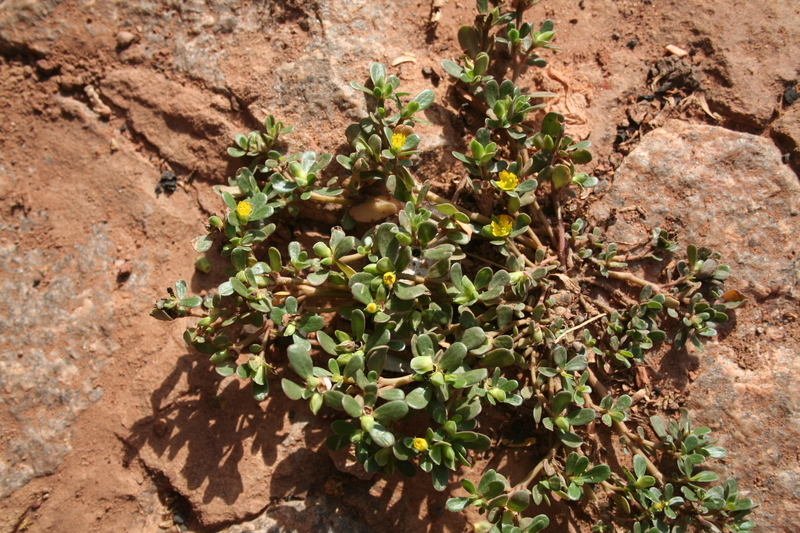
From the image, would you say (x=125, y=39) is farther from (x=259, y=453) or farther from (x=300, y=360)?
(x=259, y=453)

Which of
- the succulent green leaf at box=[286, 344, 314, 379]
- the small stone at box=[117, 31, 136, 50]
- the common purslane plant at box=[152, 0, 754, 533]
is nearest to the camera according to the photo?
the succulent green leaf at box=[286, 344, 314, 379]

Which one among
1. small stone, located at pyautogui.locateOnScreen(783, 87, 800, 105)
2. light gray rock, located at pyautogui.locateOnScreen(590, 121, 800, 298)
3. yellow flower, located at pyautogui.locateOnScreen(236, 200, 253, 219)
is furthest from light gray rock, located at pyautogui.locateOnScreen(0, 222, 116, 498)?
small stone, located at pyautogui.locateOnScreen(783, 87, 800, 105)

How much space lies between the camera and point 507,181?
10.3 feet

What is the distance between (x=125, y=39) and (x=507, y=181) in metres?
2.71

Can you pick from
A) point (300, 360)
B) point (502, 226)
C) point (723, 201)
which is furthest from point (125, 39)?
point (723, 201)

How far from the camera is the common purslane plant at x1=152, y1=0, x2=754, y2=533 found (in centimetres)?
282

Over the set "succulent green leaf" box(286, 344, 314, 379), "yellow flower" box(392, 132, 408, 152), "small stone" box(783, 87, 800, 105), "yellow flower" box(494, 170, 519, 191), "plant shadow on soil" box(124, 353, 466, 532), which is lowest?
"plant shadow on soil" box(124, 353, 466, 532)

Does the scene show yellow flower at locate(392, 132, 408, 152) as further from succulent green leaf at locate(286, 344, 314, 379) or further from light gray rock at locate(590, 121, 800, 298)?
light gray rock at locate(590, 121, 800, 298)

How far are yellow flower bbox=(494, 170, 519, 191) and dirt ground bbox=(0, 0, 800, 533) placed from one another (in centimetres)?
43

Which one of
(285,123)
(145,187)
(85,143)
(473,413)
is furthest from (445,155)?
(85,143)

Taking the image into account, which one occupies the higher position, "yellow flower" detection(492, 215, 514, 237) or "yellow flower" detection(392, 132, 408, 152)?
"yellow flower" detection(392, 132, 408, 152)

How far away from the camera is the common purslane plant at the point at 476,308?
111 inches

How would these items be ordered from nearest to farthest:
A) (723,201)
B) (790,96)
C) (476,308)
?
1. (476,308)
2. (723,201)
3. (790,96)

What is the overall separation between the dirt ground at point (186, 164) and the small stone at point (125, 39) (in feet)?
0.04
